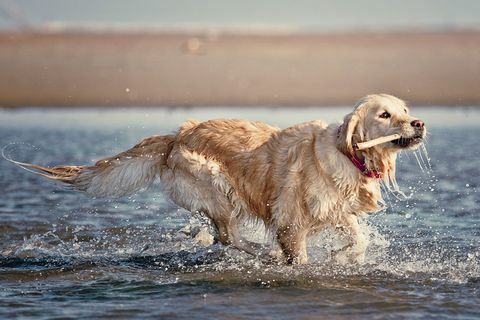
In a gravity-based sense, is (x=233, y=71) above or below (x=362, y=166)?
above

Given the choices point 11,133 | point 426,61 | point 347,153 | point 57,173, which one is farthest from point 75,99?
point 347,153

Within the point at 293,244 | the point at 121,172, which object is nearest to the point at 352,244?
the point at 293,244

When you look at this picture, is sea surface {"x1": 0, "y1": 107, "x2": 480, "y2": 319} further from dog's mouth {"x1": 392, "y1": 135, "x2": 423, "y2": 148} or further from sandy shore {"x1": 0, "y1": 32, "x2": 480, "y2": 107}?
sandy shore {"x1": 0, "y1": 32, "x2": 480, "y2": 107}

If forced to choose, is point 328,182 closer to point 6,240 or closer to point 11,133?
point 6,240

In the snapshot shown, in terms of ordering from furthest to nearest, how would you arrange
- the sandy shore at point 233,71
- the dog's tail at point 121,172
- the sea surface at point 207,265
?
the sandy shore at point 233,71
the dog's tail at point 121,172
the sea surface at point 207,265

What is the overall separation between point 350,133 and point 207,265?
5.15 ft

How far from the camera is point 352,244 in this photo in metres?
6.88

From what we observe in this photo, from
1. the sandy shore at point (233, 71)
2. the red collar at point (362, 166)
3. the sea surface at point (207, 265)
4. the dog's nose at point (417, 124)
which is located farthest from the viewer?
the sandy shore at point (233, 71)

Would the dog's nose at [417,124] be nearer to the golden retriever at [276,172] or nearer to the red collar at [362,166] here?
the golden retriever at [276,172]

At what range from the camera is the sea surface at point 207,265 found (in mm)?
5867

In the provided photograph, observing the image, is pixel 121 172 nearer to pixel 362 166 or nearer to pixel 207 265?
pixel 207 265

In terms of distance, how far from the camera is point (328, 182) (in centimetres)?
659

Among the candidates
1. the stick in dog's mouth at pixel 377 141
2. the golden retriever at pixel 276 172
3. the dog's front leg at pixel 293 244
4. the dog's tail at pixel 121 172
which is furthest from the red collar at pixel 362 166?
the dog's tail at pixel 121 172

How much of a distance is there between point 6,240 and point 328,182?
9.92ft
